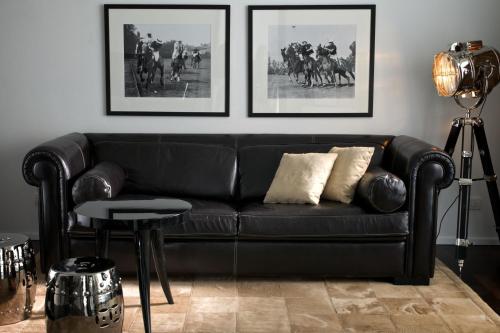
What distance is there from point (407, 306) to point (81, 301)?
1.70m

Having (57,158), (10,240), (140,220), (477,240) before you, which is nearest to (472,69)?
(477,240)

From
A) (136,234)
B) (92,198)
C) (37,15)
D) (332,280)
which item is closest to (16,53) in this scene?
(37,15)

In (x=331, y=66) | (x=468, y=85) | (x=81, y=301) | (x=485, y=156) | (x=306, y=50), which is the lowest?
(x=81, y=301)

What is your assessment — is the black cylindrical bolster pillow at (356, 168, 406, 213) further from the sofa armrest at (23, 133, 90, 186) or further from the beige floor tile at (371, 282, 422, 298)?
the sofa armrest at (23, 133, 90, 186)

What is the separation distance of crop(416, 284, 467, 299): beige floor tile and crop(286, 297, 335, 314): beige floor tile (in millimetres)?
580

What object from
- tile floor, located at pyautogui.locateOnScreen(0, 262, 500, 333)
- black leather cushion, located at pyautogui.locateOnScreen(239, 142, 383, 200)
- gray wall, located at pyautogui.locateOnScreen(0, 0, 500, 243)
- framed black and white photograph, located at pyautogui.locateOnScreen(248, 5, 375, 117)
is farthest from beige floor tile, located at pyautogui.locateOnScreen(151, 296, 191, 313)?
framed black and white photograph, located at pyautogui.locateOnScreen(248, 5, 375, 117)

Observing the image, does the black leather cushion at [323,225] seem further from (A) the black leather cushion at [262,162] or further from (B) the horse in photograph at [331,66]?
(B) the horse in photograph at [331,66]

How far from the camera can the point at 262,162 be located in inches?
171

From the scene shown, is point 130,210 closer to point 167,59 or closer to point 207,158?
point 207,158

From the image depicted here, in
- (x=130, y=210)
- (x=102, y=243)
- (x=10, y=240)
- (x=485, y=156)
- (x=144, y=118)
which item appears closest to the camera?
(x=130, y=210)

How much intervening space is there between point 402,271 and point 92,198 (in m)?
1.84

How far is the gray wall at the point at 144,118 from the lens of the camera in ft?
15.0

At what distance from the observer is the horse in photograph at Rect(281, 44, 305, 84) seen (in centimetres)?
460

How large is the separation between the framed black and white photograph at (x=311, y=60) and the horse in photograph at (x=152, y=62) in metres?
0.65
